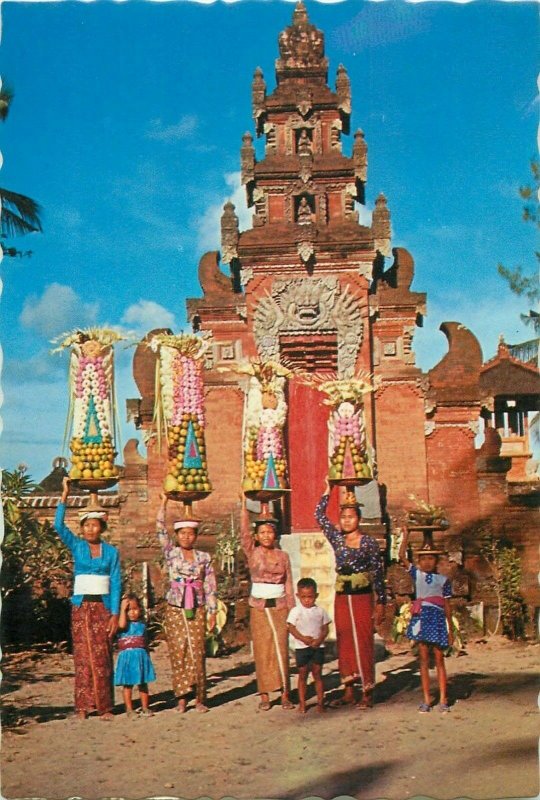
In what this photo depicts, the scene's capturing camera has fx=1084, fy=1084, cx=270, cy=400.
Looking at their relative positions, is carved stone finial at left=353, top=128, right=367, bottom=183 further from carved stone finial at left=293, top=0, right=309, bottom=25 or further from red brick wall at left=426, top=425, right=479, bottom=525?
red brick wall at left=426, top=425, right=479, bottom=525

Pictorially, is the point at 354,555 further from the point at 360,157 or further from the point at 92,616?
the point at 360,157

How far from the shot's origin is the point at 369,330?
13906mm

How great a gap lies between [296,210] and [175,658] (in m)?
6.82

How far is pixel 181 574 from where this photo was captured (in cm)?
966

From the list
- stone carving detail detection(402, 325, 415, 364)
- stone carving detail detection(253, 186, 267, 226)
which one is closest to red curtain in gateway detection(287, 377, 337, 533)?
stone carving detail detection(402, 325, 415, 364)

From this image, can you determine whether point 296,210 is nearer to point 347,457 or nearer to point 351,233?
point 351,233

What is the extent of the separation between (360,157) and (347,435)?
527cm

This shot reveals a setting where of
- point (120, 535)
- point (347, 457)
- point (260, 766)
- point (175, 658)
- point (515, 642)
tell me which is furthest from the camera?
point (120, 535)

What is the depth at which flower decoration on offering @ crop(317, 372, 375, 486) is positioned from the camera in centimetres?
1024

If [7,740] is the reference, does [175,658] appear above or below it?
above

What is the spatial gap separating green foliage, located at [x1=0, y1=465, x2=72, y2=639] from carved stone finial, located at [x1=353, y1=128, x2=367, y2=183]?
5812 mm

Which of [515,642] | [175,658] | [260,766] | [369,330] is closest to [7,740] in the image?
[175,658]

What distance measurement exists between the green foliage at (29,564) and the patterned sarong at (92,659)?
85.0 inches

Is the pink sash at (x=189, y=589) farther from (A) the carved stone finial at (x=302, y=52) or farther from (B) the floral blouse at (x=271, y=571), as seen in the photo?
(A) the carved stone finial at (x=302, y=52)
